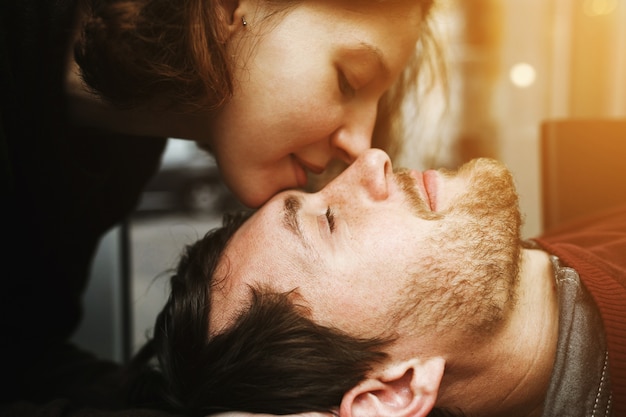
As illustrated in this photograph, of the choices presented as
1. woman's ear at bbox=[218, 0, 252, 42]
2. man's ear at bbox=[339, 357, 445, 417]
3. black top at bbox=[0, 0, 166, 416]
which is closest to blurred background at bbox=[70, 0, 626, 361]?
black top at bbox=[0, 0, 166, 416]

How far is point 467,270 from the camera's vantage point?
111 centimetres

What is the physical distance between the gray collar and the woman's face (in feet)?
1.90

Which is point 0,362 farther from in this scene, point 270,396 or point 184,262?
point 270,396

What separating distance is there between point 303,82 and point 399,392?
644 millimetres

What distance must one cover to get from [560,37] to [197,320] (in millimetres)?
2092

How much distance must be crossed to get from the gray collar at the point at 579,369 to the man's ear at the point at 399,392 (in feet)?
0.83

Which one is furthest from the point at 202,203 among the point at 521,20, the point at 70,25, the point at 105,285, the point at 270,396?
the point at 270,396

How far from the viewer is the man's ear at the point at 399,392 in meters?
1.03

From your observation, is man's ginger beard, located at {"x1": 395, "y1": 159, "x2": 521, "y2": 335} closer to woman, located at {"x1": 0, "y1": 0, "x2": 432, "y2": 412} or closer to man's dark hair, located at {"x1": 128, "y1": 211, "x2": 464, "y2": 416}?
man's dark hair, located at {"x1": 128, "y1": 211, "x2": 464, "y2": 416}

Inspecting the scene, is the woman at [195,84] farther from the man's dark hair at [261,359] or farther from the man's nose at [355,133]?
the man's dark hair at [261,359]

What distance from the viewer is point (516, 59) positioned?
273cm

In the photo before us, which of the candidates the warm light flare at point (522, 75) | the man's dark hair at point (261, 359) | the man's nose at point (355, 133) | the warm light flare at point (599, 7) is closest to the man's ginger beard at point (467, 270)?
the man's dark hair at point (261, 359)

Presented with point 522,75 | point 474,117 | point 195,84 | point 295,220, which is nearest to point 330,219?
point 295,220

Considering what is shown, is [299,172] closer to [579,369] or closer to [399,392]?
[399,392]
